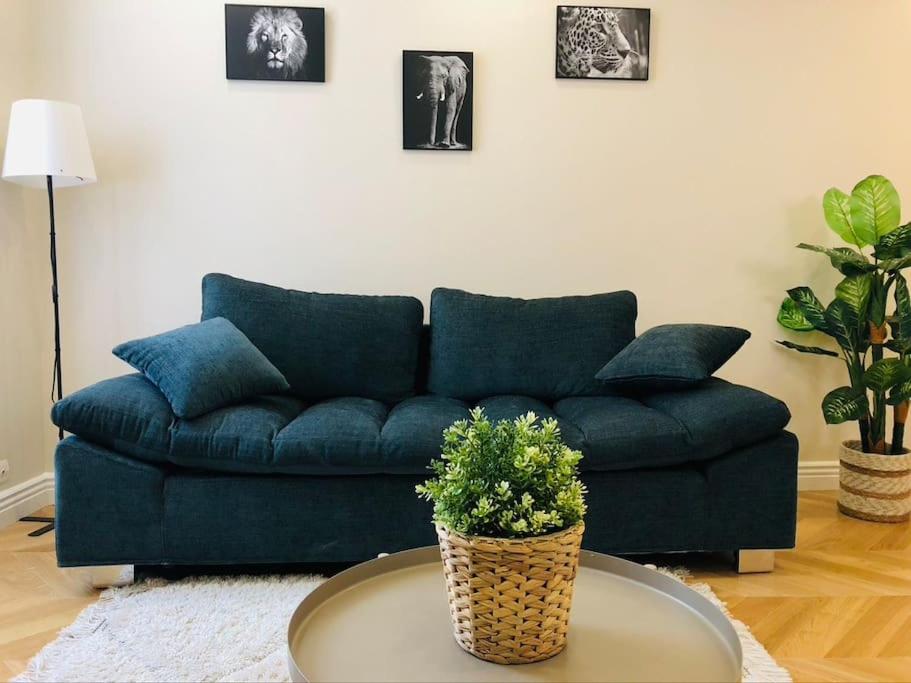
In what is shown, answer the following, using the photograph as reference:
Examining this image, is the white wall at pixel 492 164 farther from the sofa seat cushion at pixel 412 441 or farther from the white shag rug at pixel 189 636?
the white shag rug at pixel 189 636

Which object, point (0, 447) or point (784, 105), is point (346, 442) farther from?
point (784, 105)

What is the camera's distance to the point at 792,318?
11.0 feet

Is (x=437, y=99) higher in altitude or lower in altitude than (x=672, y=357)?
higher

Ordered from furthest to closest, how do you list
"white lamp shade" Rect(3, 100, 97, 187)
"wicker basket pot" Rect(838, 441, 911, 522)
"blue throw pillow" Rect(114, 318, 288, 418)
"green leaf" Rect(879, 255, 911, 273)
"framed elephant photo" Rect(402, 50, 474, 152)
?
"framed elephant photo" Rect(402, 50, 474, 152) < "wicker basket pot" Rect(838, 441, 911, 522) < "green leaf" Rect(879, 255, 911, 273) < "white lamp shade" Rect(3, 100, 97, 187) < "blue throw pillow" Rect(114, 318, 288, 418)

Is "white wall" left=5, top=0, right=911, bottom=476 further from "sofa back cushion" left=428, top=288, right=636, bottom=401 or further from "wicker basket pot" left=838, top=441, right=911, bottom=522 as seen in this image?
"wicker basket pot" left=838, top=441, right=911, bottom=522

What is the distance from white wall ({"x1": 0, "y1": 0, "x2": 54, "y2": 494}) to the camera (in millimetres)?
3014

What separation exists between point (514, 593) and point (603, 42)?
2803mm

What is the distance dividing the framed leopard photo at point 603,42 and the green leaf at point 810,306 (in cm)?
121

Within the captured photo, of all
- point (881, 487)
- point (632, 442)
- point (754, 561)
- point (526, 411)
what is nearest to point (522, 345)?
point (526, 411)

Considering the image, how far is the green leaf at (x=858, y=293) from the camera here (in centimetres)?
304

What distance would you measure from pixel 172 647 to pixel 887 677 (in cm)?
186

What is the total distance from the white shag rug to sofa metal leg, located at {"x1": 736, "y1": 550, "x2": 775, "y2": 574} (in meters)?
0.22

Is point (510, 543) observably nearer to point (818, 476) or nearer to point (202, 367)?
point (202, 367)

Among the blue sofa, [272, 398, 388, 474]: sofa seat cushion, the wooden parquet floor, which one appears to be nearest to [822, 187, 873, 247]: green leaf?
the blue sofa
